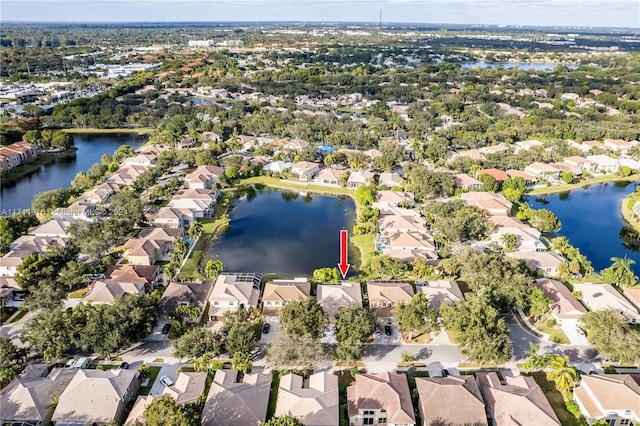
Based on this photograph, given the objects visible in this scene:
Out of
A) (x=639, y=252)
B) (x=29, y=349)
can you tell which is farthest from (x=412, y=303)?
(x=639, y=252)

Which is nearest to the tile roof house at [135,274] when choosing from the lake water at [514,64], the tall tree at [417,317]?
the tall tree at [417,317]

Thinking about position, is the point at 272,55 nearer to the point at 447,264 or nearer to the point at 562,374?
the point at 447,264

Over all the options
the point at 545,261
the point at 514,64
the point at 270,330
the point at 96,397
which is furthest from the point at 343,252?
the point at 514,64

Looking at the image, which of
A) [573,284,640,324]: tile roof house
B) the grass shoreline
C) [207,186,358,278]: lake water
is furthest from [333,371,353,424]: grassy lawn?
the grass shoreline

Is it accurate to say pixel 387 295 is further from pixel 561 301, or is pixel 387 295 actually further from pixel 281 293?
pixel 561 301

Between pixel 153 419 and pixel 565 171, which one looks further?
pixel 565 171

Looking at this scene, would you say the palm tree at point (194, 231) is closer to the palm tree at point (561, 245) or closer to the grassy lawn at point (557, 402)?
the grassy lawn at point (557, 402)
